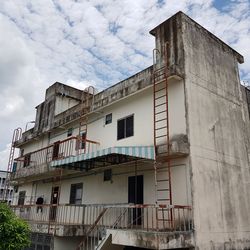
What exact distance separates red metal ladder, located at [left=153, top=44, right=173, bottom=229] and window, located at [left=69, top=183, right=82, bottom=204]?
5.88 m

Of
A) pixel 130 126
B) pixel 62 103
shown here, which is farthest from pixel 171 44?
pixel 62 103

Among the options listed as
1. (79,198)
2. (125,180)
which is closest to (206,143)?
(125,180)

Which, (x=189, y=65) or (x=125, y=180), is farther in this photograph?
(x=125, y=180)

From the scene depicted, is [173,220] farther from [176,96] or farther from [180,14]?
[180,14]

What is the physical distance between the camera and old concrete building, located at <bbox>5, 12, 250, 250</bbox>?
10.0 metres

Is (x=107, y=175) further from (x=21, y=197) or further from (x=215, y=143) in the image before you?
(x=21, y=197)

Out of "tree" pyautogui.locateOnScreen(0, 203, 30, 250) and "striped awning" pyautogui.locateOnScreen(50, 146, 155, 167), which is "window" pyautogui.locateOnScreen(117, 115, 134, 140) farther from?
"tree" pyautogui.locateOnScreen(0, 203, 30, 250)

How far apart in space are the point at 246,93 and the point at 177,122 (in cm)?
615

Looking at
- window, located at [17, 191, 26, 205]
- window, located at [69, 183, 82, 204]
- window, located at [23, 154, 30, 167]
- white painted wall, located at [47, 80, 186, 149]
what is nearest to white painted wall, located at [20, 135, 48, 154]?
window, located at [23, 154, 30, 167]

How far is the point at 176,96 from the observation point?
11312 millimetres

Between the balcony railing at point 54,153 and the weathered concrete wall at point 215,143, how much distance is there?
221 inches

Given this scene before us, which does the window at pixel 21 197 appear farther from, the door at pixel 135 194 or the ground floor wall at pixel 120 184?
the door at pixel 135 194

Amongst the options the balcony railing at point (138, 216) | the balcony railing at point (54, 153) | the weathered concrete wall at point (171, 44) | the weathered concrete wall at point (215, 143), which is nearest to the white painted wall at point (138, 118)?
the weathered concrete wall at point (215, 143)

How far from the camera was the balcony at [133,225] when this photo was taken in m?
8.81
